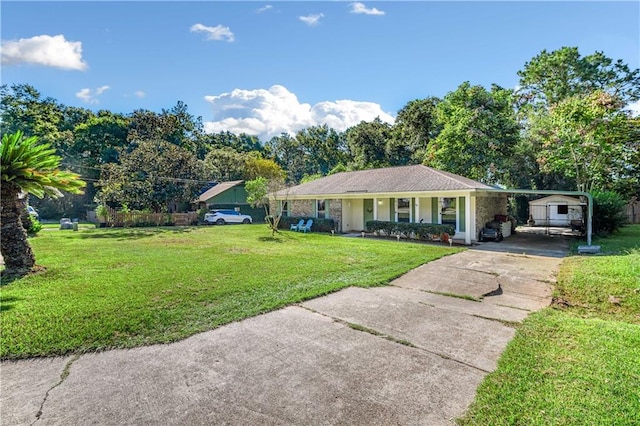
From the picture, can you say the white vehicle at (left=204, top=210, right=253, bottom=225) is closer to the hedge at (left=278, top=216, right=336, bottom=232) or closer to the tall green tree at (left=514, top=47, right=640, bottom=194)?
the hedge at (left=278, top=216, right=336, bottom=232)

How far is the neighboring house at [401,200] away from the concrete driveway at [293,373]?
9.87 meters

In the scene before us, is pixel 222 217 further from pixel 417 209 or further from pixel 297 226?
pixel 417 209

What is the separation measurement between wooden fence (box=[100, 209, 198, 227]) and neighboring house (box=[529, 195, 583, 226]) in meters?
28.4

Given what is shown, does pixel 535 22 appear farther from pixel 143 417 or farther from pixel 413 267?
pixel 143 417

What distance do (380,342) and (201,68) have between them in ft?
49.4

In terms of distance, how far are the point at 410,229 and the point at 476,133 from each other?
1208 cm

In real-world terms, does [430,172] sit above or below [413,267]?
above

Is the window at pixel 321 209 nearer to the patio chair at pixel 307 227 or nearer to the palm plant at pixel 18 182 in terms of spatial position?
the patio chair at pixel 307 227

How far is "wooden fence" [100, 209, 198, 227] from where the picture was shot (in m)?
24.5

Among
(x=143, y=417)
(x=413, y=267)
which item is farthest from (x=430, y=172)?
(x=143, y=417)

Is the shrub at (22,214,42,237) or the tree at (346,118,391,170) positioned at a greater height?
the tree at (346,118,391,170)

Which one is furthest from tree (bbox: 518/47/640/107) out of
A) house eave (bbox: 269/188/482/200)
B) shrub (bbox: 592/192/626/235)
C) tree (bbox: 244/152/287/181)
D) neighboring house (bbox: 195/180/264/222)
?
tree (bbox: 244/152/287/181)

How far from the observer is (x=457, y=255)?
38.2 ft

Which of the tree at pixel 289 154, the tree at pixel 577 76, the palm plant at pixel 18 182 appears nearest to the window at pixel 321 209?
the palm plant at pixel 18 182
